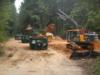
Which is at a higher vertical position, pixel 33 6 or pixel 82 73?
pixel 33 6

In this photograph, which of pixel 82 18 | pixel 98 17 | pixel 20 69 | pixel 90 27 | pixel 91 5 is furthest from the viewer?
pixel 82 18

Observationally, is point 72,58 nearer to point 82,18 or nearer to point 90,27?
point 90,27

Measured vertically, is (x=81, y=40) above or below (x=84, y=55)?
above

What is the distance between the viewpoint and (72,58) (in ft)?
83.1

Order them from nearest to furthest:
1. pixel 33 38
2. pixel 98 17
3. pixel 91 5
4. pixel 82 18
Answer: pixel 91 5, pixel 98 17, pixel 33 38, pixel 82 18

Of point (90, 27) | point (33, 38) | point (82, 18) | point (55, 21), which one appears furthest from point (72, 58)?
point (55, 21)

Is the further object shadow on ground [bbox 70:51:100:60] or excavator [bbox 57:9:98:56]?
excavator [bbox 57:9:98:56]

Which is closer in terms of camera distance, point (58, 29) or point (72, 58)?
point (72, 58)

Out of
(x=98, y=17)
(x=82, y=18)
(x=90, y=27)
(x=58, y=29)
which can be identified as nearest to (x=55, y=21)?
(x=58, y=29)

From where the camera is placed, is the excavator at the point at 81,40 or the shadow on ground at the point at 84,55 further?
the excavator at the point at 81,40

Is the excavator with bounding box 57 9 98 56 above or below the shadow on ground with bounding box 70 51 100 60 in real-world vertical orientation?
above

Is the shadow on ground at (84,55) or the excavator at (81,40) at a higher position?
the excavator at (81,40)

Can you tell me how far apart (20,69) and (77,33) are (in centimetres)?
1230

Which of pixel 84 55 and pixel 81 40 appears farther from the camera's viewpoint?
pixel 81 40
